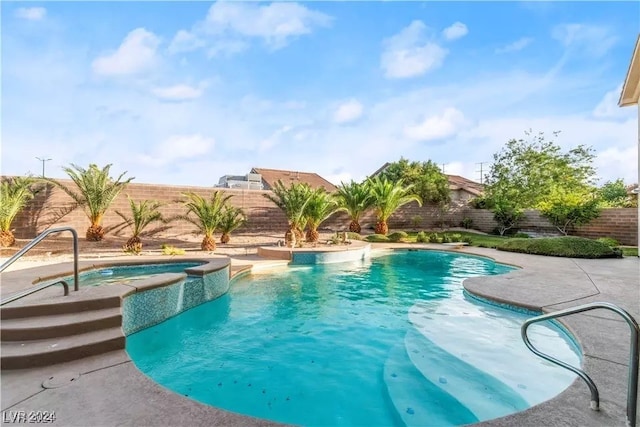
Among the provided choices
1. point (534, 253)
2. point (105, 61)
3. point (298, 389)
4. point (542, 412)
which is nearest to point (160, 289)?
point (298, 389)

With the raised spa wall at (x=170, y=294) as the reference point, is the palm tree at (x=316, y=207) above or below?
above

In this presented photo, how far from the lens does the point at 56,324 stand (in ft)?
11.6

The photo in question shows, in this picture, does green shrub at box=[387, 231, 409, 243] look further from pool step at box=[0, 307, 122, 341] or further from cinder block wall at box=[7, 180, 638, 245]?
pool step at box=[0, 307, 122, 341]

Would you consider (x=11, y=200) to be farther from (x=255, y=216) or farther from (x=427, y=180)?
(x=427, y=180)

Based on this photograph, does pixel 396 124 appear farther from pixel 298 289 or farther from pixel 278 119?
pixel 298 289

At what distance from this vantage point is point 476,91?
42.7ft

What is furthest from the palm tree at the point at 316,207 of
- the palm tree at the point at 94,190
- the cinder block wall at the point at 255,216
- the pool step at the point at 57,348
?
the pool step at the point at 57,348

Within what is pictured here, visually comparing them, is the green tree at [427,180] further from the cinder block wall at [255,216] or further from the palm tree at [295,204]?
the palm tree at [295,204]

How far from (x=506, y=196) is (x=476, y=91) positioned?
10639mm

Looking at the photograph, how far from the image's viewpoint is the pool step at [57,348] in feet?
9.96

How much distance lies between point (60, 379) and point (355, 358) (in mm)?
3083

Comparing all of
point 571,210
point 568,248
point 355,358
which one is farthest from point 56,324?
point 571,210

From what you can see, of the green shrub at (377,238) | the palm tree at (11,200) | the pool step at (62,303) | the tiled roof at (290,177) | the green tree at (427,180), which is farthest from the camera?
the tiled roof at (290,177)

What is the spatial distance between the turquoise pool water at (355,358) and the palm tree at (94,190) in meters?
8.14
